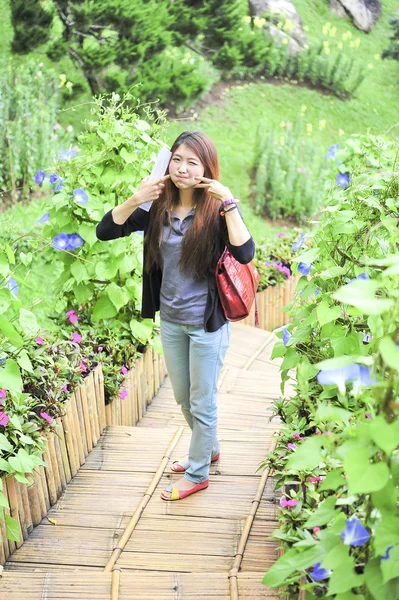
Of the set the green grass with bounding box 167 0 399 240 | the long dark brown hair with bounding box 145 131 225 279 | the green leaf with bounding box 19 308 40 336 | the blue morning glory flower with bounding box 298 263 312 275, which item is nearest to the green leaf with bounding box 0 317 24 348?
the green leaf with bounding box 19 308 40 336

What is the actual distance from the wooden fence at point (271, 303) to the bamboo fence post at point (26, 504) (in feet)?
8.31

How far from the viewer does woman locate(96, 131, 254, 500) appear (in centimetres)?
192

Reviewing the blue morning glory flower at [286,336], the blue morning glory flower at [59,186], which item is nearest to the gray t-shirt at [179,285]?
the blue morning glory flower at [286,336]

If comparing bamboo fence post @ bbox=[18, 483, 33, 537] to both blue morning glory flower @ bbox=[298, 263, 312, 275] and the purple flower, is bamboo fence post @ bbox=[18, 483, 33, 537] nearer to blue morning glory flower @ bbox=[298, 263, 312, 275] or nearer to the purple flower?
blue morning glory flower @ bbox=[298, 263, 312, 275]

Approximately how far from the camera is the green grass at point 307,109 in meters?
6.94

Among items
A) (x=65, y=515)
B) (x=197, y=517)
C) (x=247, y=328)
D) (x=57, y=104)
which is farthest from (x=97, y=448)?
(x=57, y=104)

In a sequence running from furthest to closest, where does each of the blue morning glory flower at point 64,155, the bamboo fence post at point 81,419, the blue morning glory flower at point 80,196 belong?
1. the blue morning glory flower at point 64,155
2. the blue morning glory flower at point 80,196
3. the bamboo fence post at point 81,419

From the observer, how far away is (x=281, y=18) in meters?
8.35

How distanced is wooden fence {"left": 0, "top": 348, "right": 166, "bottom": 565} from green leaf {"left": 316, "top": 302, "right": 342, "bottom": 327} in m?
0.91

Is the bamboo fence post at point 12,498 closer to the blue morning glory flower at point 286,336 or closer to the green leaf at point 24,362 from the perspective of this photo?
the green leaf at point 24,362

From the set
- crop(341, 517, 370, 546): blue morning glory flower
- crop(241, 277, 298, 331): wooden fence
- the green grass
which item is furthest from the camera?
the green grass

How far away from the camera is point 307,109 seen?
7.88m

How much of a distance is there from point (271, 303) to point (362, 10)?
18.8 feet

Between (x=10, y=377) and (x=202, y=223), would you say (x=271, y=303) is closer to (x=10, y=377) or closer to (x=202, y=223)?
(x=202, y=223)
